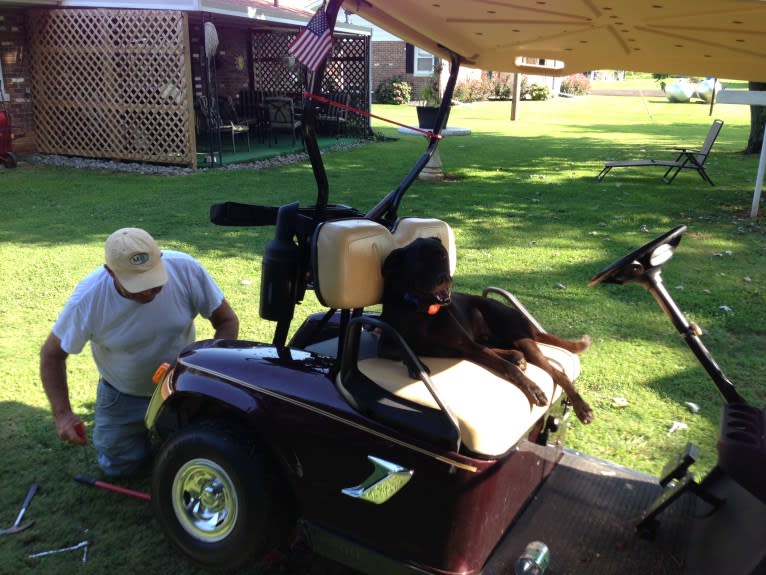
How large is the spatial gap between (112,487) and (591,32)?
274cm

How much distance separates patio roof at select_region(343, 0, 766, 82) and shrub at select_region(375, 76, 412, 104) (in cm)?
2515

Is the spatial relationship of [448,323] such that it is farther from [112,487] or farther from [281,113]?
[281,113]

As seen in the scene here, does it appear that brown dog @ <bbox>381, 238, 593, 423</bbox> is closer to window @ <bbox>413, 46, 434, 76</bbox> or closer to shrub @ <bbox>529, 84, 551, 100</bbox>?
window @ <bbox>413, 46, 434, 76</bbox>

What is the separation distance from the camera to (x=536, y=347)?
8.55ft

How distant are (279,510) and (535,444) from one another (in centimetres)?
100

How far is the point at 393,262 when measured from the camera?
2.43m

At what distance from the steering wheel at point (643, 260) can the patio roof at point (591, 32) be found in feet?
2.25

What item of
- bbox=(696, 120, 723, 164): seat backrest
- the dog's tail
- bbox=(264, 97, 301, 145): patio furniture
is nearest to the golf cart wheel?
the dog's tail

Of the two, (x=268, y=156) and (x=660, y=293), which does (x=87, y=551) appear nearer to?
(x=660, y=293)

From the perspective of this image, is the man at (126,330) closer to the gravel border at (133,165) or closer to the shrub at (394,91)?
the gravel border at (133,165)

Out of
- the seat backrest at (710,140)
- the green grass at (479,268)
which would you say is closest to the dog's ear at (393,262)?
the green grass at (479,268)

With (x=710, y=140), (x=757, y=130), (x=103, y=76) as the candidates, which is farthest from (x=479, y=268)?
(x=757, y=130)

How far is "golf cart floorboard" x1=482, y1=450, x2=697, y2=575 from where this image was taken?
222 centimetres

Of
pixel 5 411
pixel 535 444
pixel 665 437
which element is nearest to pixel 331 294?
pixel 535 444
